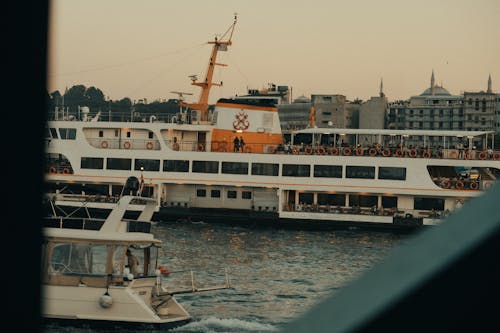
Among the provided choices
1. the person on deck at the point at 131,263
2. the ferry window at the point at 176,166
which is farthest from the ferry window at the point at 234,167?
the person on deck at the point at 131,263

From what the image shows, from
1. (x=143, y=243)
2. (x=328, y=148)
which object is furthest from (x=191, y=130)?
(x=143, y=243)

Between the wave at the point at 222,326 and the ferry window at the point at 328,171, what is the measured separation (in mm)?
16536

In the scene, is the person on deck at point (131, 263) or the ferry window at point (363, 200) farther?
the ferry window at point (363, 200)

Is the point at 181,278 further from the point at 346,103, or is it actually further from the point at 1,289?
the point at 346,103

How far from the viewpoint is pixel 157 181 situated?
30344 mm

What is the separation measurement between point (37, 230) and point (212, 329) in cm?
1203

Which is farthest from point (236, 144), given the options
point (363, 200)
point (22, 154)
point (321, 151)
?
point (22, 154)

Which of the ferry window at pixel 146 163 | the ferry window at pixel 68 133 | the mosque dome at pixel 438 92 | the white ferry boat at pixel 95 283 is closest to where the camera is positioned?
the white ferry boat at pixel 95 283

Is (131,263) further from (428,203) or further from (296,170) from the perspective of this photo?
(428,203)

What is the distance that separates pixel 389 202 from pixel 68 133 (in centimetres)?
1019

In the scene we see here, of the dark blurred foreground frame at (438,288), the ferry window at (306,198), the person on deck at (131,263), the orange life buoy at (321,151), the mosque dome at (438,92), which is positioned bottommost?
the person on deck at (131,263)

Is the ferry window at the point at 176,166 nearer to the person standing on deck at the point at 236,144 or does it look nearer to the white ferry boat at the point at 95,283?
the person standing on deck at the point at 236,144

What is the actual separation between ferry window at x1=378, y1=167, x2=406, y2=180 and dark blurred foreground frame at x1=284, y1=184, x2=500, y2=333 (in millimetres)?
28956

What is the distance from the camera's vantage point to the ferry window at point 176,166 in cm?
3037
